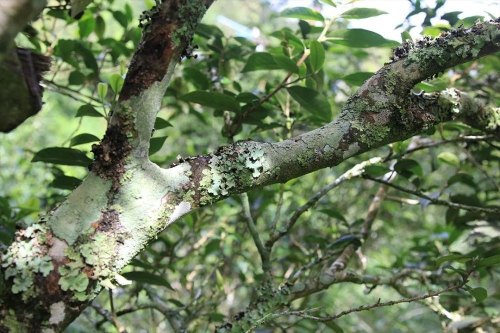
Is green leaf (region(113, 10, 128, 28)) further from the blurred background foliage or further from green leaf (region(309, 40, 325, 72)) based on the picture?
green leaf (region(309, 40, 325, 72))

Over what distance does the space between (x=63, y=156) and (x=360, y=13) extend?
0.67 meters

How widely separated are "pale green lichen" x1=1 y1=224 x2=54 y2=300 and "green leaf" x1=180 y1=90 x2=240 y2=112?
0.46 metres

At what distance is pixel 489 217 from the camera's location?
4.40 ft

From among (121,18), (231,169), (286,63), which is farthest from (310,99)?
(121,18)

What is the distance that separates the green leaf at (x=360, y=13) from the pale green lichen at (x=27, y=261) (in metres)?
0.79

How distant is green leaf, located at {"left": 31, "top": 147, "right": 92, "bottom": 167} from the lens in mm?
994

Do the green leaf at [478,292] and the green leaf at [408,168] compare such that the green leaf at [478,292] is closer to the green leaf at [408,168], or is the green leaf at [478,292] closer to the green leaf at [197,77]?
the green leaf at [408,168]

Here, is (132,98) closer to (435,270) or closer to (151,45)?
(151,45)

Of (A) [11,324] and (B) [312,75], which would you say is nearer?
(A) [11,324]

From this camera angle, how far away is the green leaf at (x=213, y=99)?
1036mm

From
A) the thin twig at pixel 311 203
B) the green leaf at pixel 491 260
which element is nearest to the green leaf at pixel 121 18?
the thin twig at pixel 311 203

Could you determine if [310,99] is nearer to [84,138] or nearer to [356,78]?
[356,78]

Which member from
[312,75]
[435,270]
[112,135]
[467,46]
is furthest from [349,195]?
[112,135]

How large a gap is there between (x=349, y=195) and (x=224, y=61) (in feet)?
4.18
